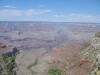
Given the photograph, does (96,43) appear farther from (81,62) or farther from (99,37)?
(81,62)

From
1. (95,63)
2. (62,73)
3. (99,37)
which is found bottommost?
(62,73)

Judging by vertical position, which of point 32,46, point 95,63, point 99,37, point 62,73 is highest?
point 99,37

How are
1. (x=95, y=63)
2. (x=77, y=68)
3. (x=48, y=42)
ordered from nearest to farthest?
(x=95, y=63) → (x=77, y=68) → (x=48, y=42)

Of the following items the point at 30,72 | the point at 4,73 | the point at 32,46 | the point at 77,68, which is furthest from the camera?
the point at 32,46

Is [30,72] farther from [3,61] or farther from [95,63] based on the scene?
[95,63]

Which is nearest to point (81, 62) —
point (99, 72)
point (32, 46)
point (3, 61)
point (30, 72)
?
point (99, 72)

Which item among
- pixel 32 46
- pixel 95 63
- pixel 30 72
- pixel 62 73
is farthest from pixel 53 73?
pixel 32 46

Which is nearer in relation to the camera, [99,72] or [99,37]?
[99,72]

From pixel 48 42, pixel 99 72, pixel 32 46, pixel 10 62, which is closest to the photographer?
pixel 99 72

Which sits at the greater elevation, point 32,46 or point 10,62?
point 10,62
